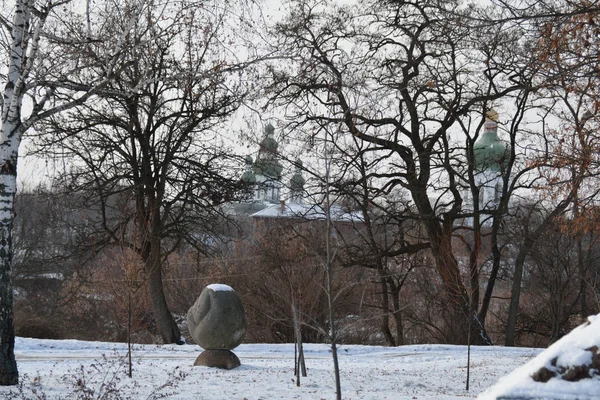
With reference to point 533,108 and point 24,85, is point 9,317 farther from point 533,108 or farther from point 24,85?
point 533,108

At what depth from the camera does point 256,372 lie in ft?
40.8

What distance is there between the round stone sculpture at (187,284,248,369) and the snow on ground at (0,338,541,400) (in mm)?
330

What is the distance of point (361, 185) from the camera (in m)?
21.1

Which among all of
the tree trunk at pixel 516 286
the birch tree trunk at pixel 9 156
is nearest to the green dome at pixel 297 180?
the tree trunk at pixel 516 286

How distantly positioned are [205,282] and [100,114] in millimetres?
12395

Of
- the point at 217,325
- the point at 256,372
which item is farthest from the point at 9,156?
the point at 256,372

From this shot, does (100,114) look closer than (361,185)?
Yes

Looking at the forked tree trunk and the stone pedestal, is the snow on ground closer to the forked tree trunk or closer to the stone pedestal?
the stone pedestal

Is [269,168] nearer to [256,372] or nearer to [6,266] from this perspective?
[256,372]

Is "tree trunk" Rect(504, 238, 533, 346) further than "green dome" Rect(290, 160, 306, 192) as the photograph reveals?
Yes

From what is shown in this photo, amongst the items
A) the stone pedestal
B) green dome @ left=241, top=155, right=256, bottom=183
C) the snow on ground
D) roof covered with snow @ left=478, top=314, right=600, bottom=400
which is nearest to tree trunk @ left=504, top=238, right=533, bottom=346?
the snow on ground

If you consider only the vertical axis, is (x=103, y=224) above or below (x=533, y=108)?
below

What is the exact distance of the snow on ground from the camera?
9.79m

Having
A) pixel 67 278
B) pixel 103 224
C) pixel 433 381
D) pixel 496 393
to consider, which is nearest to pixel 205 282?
pixel 67 278
